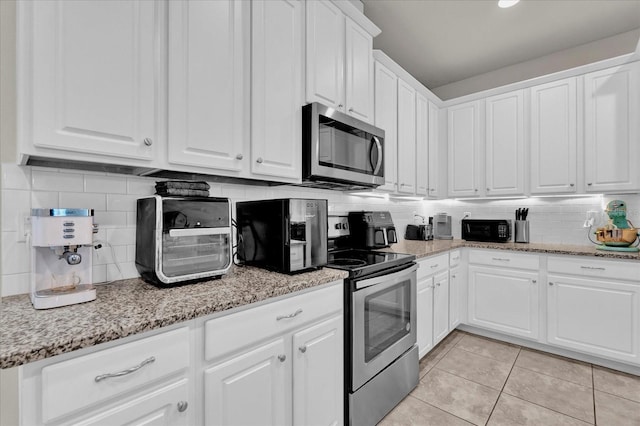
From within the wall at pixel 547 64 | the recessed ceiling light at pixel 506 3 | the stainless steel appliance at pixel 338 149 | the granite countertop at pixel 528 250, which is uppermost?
the recessed ceiling light at pixel 506 3

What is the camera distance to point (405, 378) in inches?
79.8

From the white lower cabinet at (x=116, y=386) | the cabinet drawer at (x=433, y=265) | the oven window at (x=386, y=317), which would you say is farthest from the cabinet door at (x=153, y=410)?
the cabinet drawer at (x=433, y=265)

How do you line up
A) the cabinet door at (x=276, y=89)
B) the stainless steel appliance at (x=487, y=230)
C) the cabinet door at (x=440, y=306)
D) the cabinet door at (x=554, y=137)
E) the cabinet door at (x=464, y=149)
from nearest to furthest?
the cabinet door at (x=276, y=89) < the cabinet door at (x=440, y=306) < the cabinet door at (x=554, y=137) < the stainless steel appliance at (x=487, y=230) < the cabinet door at (x=464, y=149)

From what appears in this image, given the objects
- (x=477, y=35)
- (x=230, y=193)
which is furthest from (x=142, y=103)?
(x=477, y=35)

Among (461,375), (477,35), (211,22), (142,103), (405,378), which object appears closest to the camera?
(142,103)

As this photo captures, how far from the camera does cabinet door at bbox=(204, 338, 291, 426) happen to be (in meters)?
1.03

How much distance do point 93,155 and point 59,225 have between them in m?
0.27

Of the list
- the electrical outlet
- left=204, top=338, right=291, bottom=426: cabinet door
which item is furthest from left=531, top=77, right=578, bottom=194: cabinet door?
the electrical outlet

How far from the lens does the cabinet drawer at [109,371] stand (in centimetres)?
73

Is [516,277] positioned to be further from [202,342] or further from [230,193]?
[202,342]

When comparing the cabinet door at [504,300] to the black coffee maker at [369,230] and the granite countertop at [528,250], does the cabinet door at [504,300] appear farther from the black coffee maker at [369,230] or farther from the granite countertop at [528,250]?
the black coffee maker at [369,230]

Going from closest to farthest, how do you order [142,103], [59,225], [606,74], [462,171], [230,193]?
[59,225] < [142,103] < [230,193] < [606,74] < [462,171]

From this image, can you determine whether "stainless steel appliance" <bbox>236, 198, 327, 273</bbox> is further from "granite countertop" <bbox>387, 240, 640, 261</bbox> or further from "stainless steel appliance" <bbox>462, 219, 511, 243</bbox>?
"stainless steel appliance" <bbox>462, 219, 511, 243</bbox>

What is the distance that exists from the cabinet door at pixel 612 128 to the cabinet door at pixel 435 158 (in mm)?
1318
